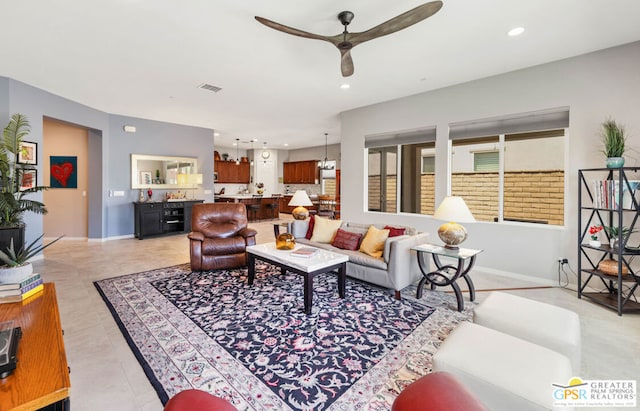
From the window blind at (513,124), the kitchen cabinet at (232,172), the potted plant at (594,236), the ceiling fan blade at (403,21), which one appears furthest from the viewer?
the kitchen cabinet at (232,172)

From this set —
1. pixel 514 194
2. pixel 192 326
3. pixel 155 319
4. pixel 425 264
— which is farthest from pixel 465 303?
pixel 155 319

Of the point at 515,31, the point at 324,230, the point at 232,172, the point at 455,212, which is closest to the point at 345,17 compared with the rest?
the point at 515,31

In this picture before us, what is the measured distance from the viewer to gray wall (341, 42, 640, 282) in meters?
3.36

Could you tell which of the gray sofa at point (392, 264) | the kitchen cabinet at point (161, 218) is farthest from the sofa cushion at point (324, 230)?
the kitchen cabinet at point (161, 218)

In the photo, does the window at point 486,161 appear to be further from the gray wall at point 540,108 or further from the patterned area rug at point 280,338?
the patterned area rug at point 280,338

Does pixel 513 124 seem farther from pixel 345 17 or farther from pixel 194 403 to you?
pixel 194 403

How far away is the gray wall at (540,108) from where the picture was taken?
132 inches

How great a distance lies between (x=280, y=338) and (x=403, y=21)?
107 inches

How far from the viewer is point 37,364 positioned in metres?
1.21

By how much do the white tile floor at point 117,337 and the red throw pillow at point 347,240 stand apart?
156cm

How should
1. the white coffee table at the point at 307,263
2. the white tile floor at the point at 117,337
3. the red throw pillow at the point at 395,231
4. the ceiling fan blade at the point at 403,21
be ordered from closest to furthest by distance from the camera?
the white tile floor at the point at 117,337 < the ceiling fan blade at the point at 403,21 < the white coffee table at the point at 307,263 < the red throw pillow at the point at 395,231

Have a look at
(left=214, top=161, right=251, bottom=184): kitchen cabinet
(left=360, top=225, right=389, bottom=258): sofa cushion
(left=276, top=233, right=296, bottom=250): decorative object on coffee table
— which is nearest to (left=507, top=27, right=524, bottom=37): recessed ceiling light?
(left=360, top=225, right=389, bottom=258): sofa cushion

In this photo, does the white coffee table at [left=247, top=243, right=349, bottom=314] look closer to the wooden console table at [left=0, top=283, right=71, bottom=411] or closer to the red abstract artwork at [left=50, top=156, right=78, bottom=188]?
the wooden console table at [left=0, top=283, right=71, bottom=411]

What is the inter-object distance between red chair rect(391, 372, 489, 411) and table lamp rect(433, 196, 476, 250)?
227 cm
